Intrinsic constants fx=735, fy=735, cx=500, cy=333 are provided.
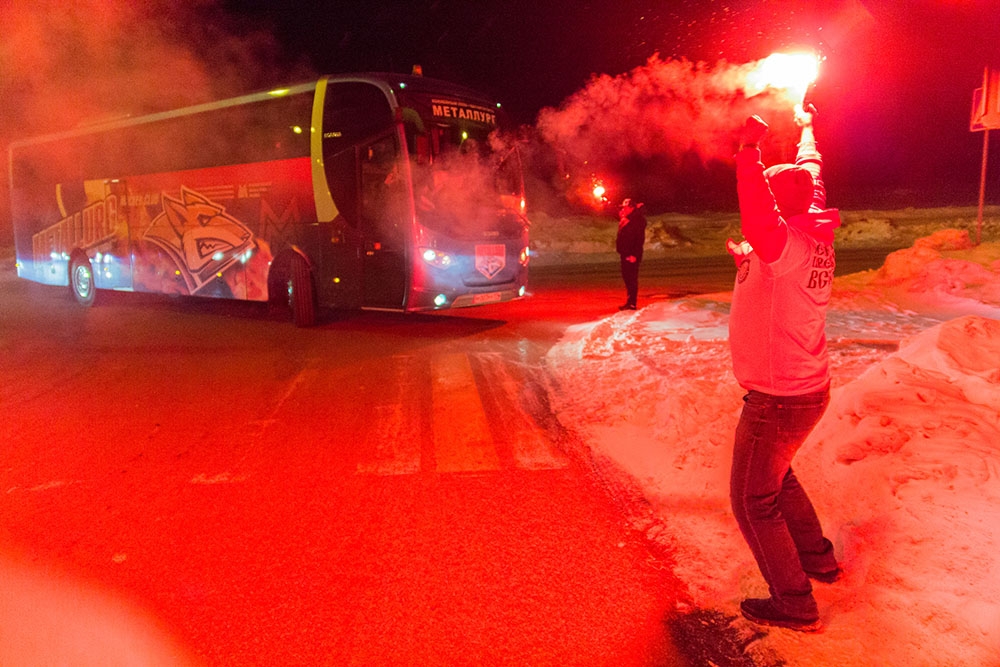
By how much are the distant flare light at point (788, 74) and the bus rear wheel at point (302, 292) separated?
7.65 m

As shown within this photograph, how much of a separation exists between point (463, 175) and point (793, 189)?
8.68 meters

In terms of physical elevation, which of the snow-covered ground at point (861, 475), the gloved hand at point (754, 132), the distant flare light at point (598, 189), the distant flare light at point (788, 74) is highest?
the distant flare light at point (788, 74)

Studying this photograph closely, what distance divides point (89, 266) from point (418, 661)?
16.5 m

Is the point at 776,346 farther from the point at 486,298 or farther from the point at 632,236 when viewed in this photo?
the point at 632,236

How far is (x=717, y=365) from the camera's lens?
7781mm

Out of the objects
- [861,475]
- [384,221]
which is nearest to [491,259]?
[384,221]

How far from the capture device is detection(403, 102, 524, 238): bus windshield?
10.8 m

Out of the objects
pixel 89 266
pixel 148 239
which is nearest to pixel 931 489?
pixel 148 239

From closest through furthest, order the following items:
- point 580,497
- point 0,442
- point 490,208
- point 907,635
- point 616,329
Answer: point 907,635, point 580,497, point 0,442, point 616,329, point 490,208

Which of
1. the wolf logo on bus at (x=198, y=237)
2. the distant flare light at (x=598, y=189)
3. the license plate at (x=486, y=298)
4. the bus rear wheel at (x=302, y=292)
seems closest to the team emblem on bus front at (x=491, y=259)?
the license plate at (x=486, y=298)

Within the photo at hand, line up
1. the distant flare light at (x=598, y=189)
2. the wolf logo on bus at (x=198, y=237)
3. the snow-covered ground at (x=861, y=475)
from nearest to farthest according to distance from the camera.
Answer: the snow-covered ground at (x=861, y=475), the distant flare light at (x=598, y=189), the wolf logo on bus at (x=198, y=237)

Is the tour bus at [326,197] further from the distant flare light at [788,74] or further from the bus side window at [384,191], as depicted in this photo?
the distant flare light at [788,74]

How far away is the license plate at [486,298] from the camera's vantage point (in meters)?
11.4

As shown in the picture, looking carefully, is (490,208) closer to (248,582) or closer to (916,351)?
(916,351)
